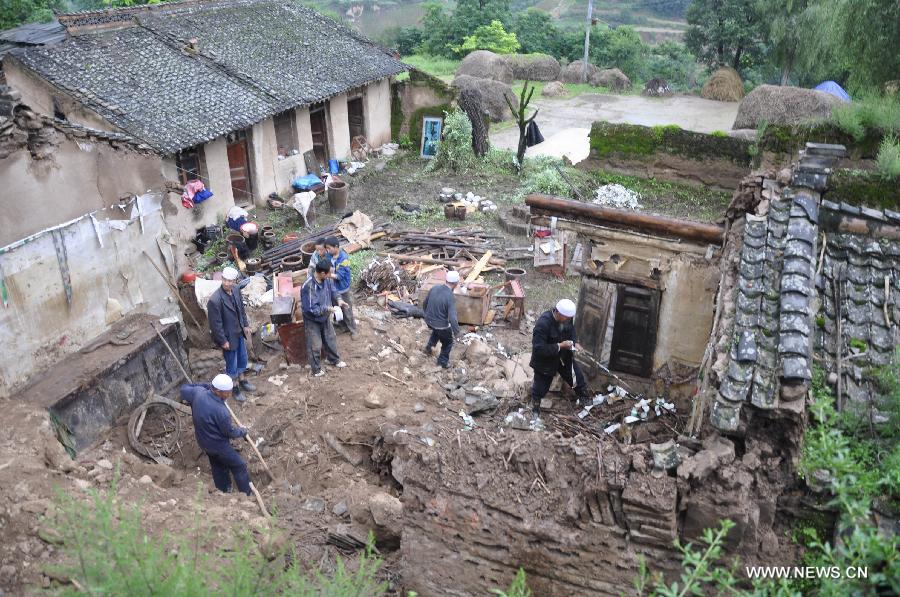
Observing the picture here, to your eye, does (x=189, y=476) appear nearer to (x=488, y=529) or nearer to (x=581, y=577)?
(x=488, y=529)

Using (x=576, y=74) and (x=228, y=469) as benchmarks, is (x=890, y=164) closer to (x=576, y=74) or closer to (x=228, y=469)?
(x=228, y=469)

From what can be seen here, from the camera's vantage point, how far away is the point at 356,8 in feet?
183

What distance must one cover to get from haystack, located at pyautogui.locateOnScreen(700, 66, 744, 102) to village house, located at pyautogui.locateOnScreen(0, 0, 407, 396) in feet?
52.7

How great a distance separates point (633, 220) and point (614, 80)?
2905 cm

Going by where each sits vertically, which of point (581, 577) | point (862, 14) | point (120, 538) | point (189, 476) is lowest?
point (189, 476)

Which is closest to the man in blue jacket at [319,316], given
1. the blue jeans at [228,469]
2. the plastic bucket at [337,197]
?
the blue jeans at [228,469]

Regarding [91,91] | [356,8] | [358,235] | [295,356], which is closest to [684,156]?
[358,235]

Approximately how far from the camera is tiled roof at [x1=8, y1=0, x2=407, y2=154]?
15.8m

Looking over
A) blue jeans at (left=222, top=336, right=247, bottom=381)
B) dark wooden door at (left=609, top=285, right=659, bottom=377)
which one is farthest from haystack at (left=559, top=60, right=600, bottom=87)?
blue jeans at (left=222, top=336, right=247, bottom=381)

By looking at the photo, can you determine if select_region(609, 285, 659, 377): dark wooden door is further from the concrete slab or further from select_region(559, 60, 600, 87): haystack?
select_region(559, 60, 600, 87): haystack

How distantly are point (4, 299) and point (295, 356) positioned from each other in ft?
12.7

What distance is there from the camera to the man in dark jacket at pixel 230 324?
9.67 meters

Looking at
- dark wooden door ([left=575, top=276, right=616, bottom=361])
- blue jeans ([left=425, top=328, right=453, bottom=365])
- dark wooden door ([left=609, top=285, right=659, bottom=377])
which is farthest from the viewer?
blue jeans ([left=425, top=328, right=453, bottom=365])

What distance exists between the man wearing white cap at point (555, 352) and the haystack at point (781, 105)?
17.8 metres
